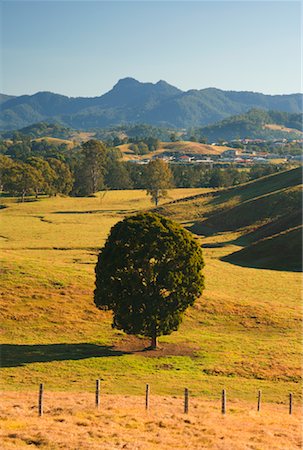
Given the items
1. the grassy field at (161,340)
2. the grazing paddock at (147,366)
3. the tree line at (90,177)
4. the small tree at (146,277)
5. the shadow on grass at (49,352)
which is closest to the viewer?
the grazing paddock at (147,366)

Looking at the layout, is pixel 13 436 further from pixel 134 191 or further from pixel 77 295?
pixel 134 191

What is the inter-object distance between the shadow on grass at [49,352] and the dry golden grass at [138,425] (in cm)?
610

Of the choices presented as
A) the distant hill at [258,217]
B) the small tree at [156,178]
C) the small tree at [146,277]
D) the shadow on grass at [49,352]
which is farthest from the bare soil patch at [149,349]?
the small tree at [156,178]

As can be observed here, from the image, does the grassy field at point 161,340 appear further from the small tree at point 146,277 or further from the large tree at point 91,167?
the large tree at point 91,167

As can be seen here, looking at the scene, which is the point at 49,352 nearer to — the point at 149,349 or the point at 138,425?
the point at 149,349

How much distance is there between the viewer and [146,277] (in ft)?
127

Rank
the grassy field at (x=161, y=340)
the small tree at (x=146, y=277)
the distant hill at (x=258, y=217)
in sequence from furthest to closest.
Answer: the distant hill at (x=258, y=217), the small tree at (x=146, y=277), the grassy field at (x=161, y=340)

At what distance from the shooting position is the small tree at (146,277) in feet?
124

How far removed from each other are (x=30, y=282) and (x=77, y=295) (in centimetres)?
422

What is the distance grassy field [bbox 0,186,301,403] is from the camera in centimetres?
3338

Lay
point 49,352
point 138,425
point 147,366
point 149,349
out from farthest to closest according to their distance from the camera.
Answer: point 149,349 < point 49,352 < point 147,366 < point 138,425

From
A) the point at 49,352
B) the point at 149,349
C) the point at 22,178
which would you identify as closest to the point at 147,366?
the point at 149,349

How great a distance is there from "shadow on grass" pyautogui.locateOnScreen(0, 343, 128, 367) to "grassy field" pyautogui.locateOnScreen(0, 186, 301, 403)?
0.21 feet

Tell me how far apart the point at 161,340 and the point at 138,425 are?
17.4 meters
